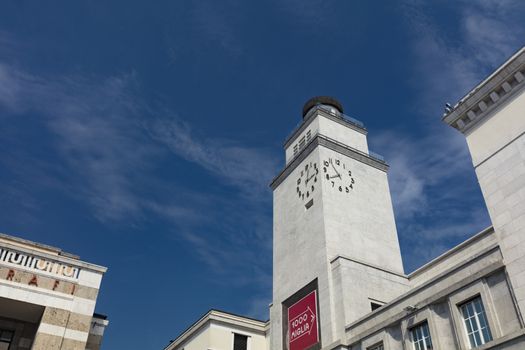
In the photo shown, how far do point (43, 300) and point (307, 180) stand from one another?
2721 cm

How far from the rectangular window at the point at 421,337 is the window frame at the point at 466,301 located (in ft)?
6.92

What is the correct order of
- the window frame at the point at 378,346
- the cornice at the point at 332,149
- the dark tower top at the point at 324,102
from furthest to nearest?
the dark tower top at the point at 324,102 → the cornice at the point at 332,149 → the window frame at the point at 378,346

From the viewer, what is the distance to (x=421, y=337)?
86.6 ft

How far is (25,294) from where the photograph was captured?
20.4m

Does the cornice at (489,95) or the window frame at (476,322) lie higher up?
the cornice at (489,95)

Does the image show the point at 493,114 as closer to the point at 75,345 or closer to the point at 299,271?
the point at 299,271

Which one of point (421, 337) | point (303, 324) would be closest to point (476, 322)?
point (421, 337)

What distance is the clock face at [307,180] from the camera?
42731 mm

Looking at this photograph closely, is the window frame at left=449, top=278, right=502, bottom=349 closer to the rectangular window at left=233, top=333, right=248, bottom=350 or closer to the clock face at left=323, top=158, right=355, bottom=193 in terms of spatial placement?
the clock face at left=323, top=158, right=355, bottom=193

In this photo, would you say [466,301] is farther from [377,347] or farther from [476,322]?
[377,347]

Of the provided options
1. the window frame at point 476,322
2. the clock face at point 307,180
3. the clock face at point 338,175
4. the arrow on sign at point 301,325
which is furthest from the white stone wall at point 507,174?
the clock face at point 307,180

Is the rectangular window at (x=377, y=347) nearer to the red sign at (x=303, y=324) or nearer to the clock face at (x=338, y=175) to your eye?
the red sign at (x=303, y=324)

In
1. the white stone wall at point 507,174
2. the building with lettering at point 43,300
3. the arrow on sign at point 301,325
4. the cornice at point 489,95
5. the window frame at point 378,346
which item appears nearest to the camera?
the building with lettering at point 43,300

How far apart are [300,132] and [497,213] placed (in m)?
28.0
